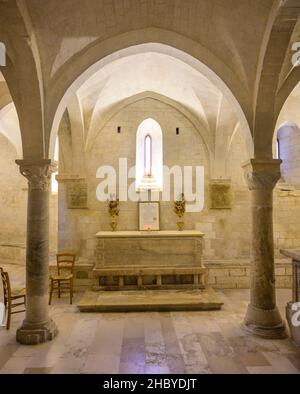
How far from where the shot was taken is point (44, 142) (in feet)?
16.2

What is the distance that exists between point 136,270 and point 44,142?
3711 millimetres

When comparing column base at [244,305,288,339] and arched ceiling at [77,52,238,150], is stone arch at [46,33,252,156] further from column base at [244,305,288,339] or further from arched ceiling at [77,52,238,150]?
column base at [244,305,288,339]

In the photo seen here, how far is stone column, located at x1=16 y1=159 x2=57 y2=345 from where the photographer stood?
15.6 feet

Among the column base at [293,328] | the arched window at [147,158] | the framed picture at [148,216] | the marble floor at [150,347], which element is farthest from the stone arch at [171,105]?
the column base at [293,328]

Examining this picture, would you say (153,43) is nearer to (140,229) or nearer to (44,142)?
(44,142)

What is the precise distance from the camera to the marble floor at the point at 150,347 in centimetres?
388

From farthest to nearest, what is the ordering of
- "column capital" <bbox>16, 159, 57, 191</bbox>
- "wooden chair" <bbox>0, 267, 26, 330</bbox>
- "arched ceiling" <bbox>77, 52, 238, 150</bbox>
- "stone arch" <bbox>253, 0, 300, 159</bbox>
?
"arched ceiling" <bbox>77, 52, 238, 150</bbox>, "wooden chair" <bbox>0, 267, 26, 330</bbox>, "column capital" <bbox>16, 159, 57, 191</bbox>, "stone arch" <bbox>253, 0, 300, 159</bbox>

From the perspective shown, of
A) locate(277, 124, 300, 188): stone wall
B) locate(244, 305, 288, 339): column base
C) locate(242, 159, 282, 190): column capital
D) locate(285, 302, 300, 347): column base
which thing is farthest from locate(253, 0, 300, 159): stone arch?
locate(277, 124, 300, 188): stone wall

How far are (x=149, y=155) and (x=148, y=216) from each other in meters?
1.78

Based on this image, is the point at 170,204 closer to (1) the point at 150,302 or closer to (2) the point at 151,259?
(2) the point at 151,259

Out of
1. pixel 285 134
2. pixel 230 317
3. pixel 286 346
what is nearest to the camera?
pixel 286 346

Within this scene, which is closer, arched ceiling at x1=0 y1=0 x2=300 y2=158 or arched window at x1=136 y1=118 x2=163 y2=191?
arched ceiling at x1=0 y1=0 x2=300 y2=158

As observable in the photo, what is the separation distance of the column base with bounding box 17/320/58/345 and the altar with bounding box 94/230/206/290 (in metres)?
2.58
